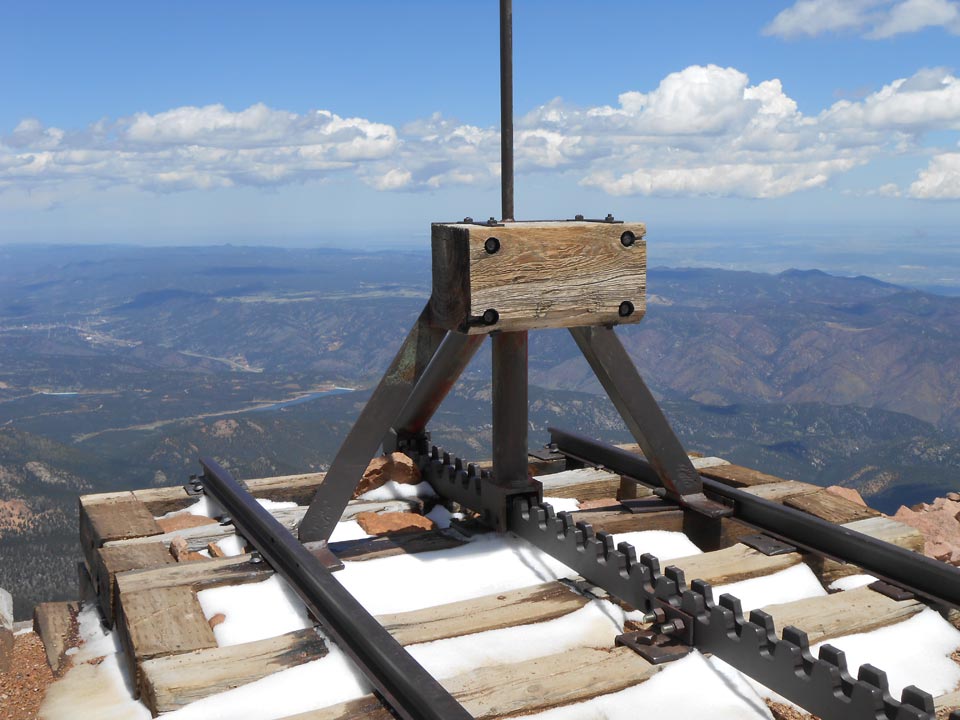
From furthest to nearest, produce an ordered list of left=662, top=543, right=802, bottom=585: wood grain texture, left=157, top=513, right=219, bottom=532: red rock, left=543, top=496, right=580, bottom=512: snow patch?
left=543, top=496, right=580, bottom=512: snow patch < left=157, top=513, right=219, bottom=532: red rock < left=662, top=543, right=802, bottom=585: wood grain texture

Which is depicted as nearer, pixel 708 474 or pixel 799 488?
pixel 799 488

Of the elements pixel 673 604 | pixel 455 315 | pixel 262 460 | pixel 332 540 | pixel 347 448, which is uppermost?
pixel 455 315

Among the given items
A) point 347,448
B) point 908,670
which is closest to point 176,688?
point 347,448

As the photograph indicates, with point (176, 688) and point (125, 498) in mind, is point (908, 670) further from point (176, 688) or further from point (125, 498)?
point (125, 498)

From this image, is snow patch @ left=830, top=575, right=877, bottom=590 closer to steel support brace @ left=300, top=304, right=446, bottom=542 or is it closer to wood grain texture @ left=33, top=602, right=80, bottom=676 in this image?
steel support brace @ left=300, top=304, right=446, bottom=542

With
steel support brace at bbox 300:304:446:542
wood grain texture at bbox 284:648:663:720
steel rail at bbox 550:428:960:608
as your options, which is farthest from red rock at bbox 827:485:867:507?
wood grain texture at bbox 284:648:663:720

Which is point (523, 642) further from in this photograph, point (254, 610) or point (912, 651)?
point (912, 651)
